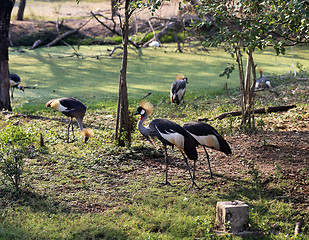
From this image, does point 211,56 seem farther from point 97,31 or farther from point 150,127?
point 150,127

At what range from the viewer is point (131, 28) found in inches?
667

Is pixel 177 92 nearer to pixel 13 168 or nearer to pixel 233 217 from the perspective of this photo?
pixel 13 168

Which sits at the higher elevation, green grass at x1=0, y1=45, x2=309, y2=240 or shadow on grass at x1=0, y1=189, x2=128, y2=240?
green grass at x1=0, y1=45, x2=309, y2=240

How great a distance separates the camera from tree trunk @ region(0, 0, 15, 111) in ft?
25.8

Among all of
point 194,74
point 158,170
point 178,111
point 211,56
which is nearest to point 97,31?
point 211,56

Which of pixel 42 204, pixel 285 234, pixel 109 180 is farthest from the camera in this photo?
pixel 109 180

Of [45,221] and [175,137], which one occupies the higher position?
[175,137]

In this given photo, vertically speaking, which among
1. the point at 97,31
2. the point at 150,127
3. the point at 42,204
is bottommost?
the point at 42,204

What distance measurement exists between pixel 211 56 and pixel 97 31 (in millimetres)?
5466

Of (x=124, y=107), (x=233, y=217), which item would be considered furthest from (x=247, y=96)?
(x=233, y=217)

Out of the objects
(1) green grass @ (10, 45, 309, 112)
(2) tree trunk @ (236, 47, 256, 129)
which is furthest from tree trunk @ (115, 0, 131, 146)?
(1) green grass @ (10, 45, 309, 112)

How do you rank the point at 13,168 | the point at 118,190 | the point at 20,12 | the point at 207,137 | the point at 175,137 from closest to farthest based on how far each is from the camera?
the point at 13,168, the point at 118,190, the point at 175,137, the point at 207,137, the point at 20,12

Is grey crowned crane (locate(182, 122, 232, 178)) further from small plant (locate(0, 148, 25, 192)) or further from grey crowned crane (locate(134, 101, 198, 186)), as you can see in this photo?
small plant (locate(0, 148, 25, 192))

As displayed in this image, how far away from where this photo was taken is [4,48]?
26.3ft
